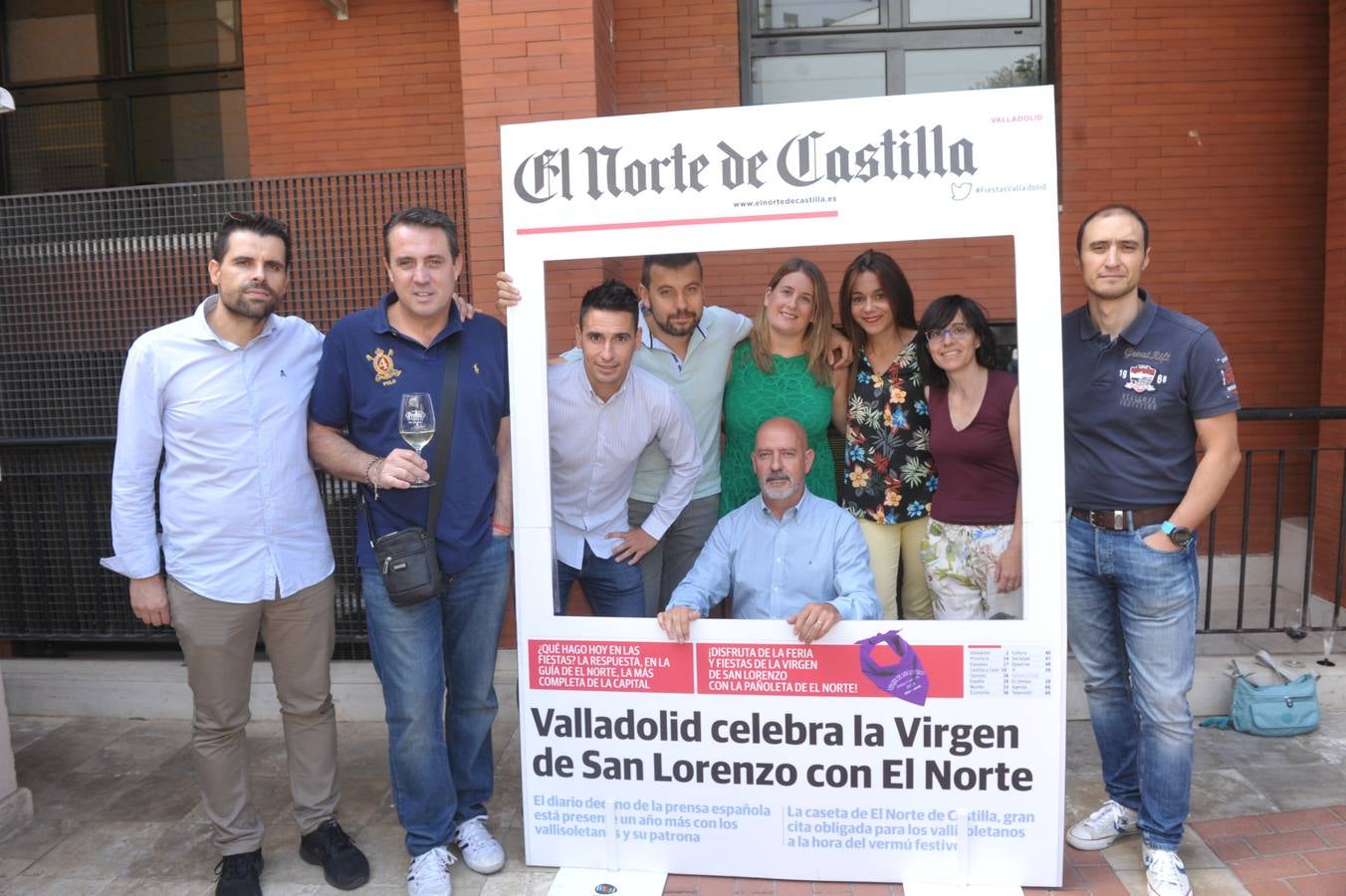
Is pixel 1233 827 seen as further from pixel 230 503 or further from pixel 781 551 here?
pixel 230 503

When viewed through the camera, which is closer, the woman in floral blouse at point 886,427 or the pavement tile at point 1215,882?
the pavement tile at point 1215,882

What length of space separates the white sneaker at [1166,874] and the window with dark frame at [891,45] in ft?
15.0

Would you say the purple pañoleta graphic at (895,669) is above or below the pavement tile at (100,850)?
above

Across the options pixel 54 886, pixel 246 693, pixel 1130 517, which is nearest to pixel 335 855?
pixel 246 693

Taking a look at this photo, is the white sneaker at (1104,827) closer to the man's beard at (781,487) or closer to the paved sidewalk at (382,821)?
the paved sidewalk at (382,821)

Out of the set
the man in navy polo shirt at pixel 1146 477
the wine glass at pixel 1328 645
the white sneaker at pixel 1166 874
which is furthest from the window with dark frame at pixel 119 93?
the wine glass at pixel 1328 645

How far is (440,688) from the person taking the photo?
295cm

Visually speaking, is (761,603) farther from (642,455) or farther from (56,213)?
(56,213)

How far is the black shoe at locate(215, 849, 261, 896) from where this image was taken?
295 centimetres

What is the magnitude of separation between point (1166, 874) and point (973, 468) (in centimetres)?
132

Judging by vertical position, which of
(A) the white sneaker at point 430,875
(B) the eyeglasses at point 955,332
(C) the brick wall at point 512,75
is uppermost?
(C) the brick wall at point 512,75

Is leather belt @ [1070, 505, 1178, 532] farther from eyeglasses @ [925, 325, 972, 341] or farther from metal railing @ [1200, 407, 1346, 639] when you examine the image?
metal railing @ [1200, 407, 1346, 639]

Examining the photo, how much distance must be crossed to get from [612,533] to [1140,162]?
14.6 feet

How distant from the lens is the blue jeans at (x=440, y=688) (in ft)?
9.43
